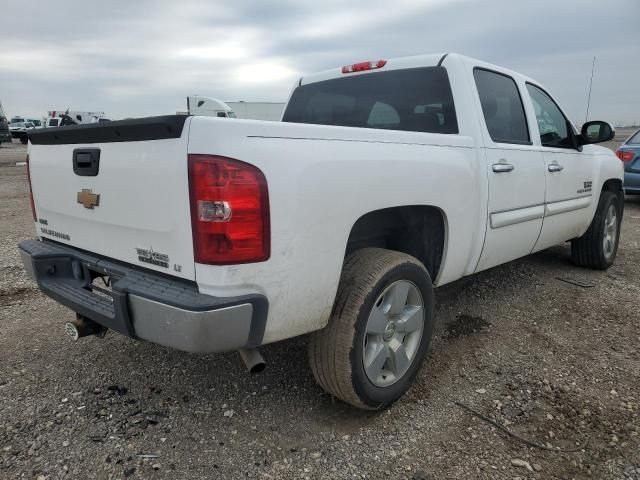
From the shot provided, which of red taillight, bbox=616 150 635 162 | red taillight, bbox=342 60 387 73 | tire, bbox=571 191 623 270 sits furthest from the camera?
red taillight, bbox=616 150 635 162

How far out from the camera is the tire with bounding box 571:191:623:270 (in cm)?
485

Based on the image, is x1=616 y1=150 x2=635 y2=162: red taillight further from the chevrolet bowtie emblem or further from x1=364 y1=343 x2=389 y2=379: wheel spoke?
the chevrolet bowtie emblem

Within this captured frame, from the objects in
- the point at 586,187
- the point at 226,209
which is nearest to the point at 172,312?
the point at 226,209

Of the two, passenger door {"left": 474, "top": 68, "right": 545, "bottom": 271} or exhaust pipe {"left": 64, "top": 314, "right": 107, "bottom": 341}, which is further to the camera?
passenger door {"left": 474, "top": 68, "right": 545, "bottom": 271}

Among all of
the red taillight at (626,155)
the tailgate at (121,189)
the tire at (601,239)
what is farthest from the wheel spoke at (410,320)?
the red taillight at (626,155)

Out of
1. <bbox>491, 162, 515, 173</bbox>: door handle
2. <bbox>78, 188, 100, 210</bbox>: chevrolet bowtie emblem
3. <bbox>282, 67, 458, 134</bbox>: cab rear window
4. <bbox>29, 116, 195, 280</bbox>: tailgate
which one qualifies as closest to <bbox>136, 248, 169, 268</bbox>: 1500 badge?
<bbox>29, 116, 195, 280</bbox>: tailgate

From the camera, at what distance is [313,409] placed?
2646 mm

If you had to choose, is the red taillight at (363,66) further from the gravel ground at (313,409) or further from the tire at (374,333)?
the gravel ground at (313,409)

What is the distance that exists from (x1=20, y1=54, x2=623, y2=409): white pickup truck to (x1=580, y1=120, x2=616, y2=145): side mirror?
896 mm

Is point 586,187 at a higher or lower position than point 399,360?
higher

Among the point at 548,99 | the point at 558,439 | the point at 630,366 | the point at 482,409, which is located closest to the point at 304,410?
the point at 482,409

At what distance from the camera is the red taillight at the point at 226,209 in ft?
5.89

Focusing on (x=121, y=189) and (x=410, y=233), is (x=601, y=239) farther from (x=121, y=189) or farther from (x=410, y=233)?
(x=121, y=189)

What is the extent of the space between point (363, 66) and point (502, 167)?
127cm
